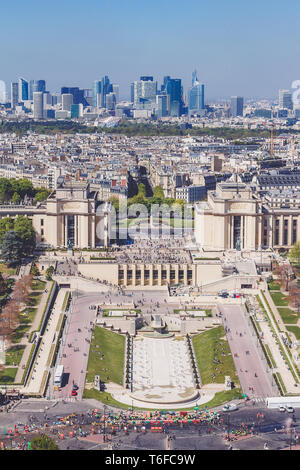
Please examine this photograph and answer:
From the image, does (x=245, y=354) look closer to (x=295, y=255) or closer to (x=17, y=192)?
(x=295, y=255)

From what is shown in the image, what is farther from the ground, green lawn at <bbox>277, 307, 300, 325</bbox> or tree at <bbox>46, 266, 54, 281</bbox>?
tree at <bbox>46, 266, 54, 281</bbox>

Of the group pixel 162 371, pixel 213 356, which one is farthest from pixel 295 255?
pixel 162 371

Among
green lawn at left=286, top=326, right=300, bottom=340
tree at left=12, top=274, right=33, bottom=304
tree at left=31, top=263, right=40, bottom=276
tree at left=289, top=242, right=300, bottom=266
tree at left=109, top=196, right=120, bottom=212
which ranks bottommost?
green lawn at left=286, top=326, right=300, bottom=340

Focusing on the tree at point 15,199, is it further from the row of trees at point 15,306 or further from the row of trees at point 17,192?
the row of trees at point 15,306

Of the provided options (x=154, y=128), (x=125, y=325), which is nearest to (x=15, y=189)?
(x=125, y=325)

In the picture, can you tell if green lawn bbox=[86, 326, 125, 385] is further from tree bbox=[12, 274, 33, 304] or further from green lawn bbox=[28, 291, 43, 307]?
tree bbox=[12, 274, 33, 304]

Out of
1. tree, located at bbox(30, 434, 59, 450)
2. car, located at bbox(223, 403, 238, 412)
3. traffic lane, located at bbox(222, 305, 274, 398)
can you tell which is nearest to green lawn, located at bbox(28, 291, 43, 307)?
traffic lane, located at bbox(222, 305, 274, 398)

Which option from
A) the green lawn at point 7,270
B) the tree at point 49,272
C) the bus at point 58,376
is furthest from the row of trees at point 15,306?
the bus at point 58,376
